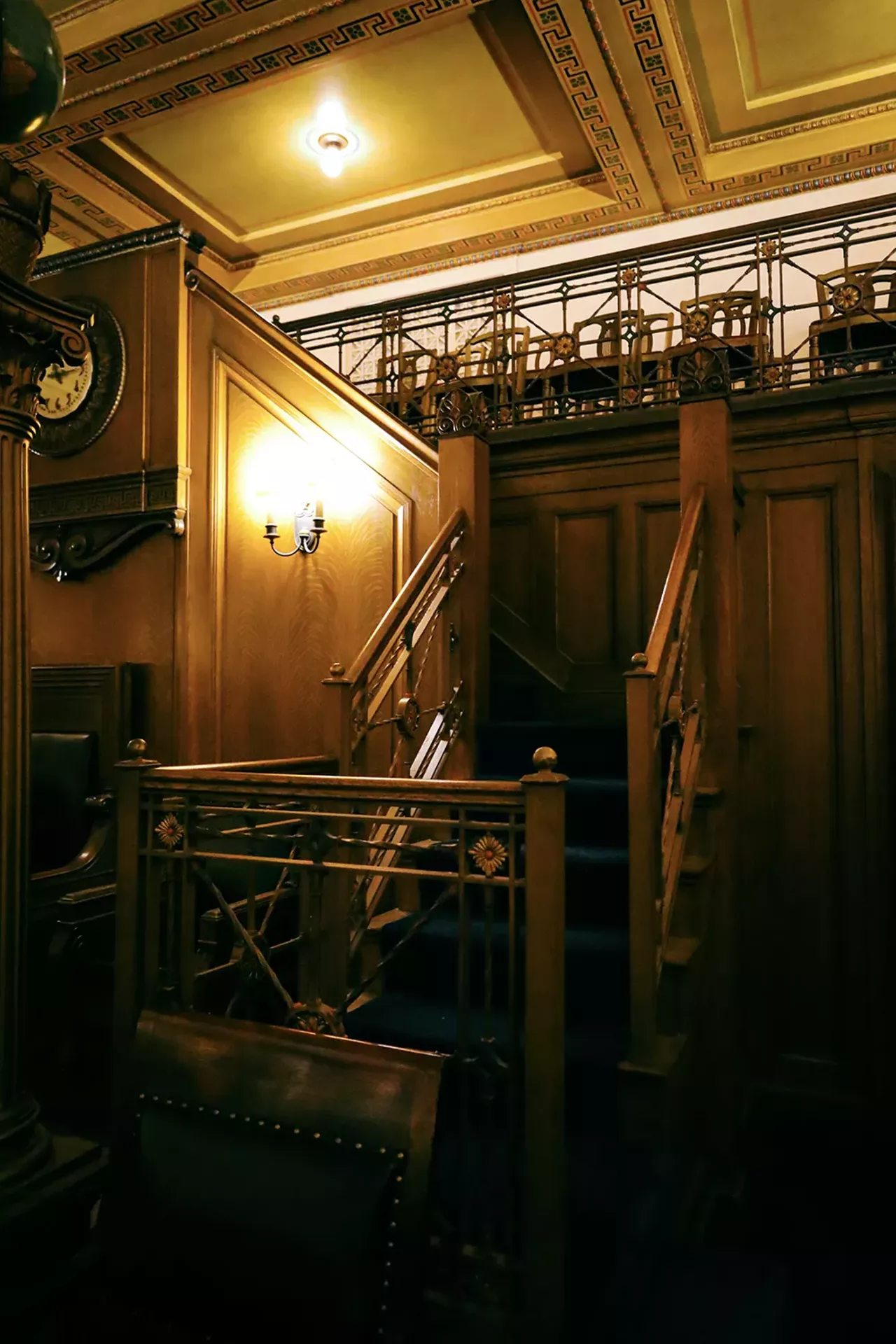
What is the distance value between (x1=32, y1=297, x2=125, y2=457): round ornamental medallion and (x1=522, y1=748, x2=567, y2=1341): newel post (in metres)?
3.28

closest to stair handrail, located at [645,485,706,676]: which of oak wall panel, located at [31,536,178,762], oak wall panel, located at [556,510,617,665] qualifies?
oak wall panel, located at [556,510,617,665]

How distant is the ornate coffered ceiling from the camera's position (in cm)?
598

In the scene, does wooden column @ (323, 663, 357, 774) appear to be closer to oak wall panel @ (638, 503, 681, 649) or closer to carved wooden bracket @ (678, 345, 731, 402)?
carved wooden bracket @ (678, 345, 731, 402)

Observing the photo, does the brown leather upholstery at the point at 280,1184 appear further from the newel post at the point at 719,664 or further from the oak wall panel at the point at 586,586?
the oak wall panel at the point at 586,586

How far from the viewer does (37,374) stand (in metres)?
1.88

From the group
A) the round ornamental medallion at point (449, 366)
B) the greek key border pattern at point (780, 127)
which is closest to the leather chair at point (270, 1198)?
the round ornamental medallion at point (449, 366)

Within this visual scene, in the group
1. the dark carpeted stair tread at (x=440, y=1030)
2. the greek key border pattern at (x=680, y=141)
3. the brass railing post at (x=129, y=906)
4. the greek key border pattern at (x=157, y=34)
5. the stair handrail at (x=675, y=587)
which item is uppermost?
the greek key border pattern at (x=680, y=141)

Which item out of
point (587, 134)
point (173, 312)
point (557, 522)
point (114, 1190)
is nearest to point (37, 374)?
point (114, 1190)

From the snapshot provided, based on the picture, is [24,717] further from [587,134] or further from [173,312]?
[587,134]

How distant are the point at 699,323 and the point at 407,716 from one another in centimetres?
334

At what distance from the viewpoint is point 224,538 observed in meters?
4.39

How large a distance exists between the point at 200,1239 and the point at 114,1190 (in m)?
0.27

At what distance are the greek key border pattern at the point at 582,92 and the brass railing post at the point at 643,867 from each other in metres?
5.30

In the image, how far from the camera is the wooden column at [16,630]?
1770mm
